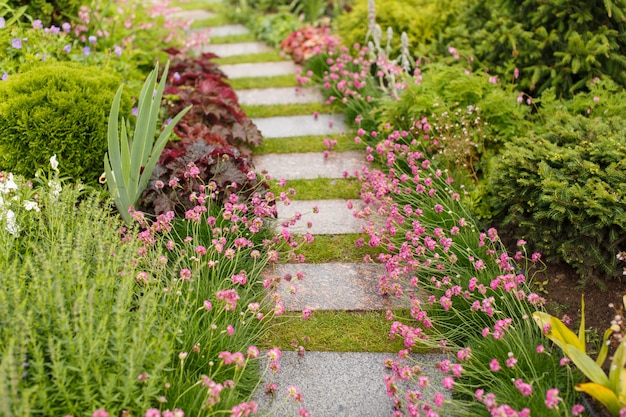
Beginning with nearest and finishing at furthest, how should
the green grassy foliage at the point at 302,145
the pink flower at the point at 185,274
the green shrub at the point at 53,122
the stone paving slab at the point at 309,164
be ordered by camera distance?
the pink flower at the point at 185,274, the green shrub at the point at 53,122, the stone paving slab at the point at 309,164, the green grassy foliage at the point at 302,145

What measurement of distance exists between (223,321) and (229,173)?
1.17 m

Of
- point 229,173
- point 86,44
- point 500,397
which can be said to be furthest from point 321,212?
point 86,44

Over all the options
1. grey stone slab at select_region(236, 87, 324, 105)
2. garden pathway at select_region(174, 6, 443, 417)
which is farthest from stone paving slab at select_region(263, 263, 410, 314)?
grey stone slab at select_region(236, 87, 324, 105)

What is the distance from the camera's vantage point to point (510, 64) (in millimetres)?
4570

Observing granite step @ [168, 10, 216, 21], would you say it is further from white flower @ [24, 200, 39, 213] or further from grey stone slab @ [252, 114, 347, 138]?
white flower @ [24, 200, 39, 213]

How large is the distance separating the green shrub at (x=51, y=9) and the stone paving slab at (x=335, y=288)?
333cm

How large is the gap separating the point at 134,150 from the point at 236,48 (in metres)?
4.11

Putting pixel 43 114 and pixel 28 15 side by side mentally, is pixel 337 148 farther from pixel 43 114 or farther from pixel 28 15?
pixel 28 15

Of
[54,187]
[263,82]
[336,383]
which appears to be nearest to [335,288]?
[336,383]

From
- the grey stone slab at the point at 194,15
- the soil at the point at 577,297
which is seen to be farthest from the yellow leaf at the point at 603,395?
the grey stone slab at the point at 194,15

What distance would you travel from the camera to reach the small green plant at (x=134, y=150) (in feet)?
10.9

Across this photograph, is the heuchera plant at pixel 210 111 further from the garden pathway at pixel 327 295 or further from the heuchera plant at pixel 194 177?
the heuchera plant at pixel 194 177

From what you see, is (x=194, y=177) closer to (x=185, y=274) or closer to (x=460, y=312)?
(x=185, y=274)

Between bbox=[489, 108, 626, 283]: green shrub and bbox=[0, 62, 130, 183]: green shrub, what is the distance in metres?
2.58
